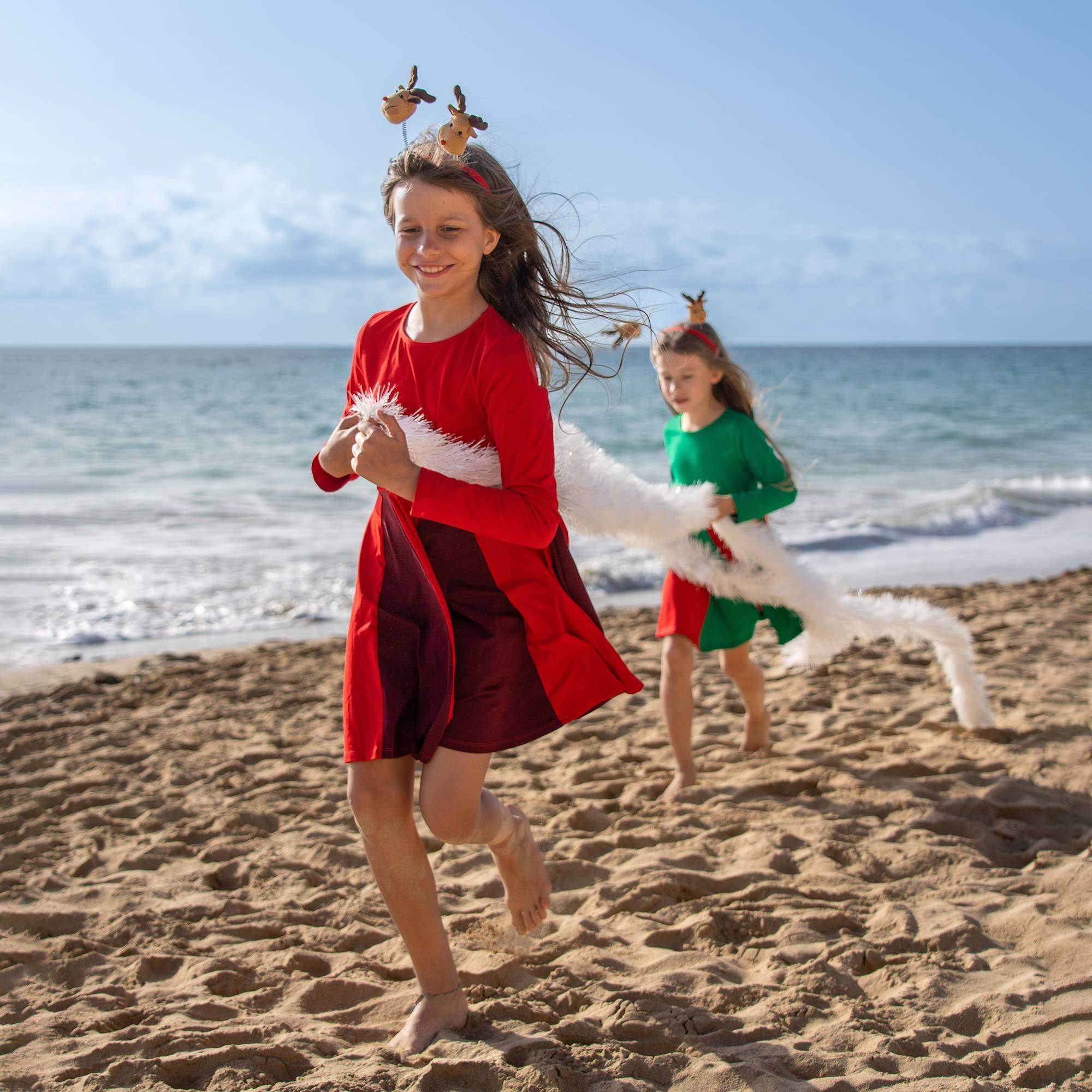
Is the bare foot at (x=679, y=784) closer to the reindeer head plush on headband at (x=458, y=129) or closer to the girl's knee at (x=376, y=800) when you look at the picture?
the girl's knee at (x=376, y=800)

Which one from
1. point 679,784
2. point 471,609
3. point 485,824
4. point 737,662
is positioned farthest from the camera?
point 737,662

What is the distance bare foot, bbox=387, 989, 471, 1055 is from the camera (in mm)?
2314

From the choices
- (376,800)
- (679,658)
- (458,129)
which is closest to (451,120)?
(458,129)

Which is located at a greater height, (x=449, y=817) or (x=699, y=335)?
(x=699, y=335)

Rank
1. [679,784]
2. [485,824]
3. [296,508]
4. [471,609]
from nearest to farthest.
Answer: [471,609], [485,824], [679,784], [296,508]

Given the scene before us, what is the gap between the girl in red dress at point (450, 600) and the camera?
223cm

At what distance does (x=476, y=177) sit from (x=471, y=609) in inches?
38.4

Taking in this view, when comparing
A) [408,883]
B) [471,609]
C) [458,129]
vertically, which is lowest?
[408,883]

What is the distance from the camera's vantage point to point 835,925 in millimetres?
2887

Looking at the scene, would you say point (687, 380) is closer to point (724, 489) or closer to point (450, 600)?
point (724, 489)

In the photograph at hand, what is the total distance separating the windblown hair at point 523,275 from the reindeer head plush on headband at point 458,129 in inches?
2.2

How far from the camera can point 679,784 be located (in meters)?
3.98

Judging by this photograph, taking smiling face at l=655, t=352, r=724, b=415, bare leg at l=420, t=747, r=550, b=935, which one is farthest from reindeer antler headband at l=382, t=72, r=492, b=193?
smiling face at l=655, t=352, r=724, b=415

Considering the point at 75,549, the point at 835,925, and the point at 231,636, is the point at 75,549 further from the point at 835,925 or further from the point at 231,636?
the point at 835,925
